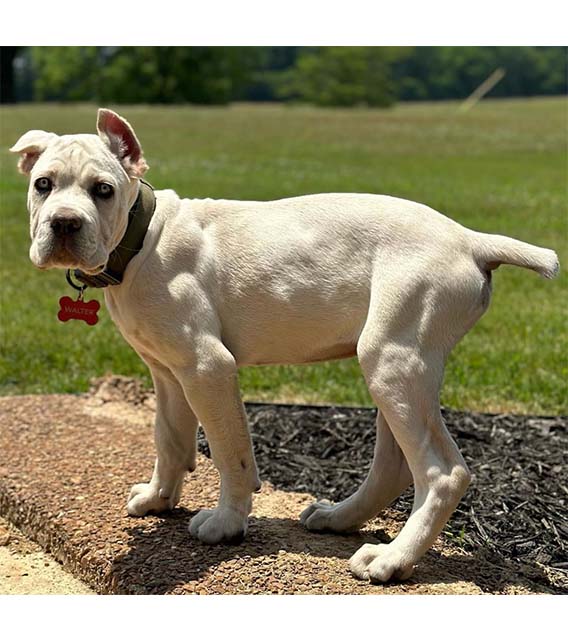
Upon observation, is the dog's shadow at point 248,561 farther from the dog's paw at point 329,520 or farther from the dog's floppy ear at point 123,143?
the dog's floppy ear at point 123,143

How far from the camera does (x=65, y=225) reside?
3.71 m

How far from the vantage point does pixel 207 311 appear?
4109 mm

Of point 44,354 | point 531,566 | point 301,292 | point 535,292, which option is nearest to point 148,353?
point 301,292

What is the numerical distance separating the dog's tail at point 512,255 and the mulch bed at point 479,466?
1.32 meters

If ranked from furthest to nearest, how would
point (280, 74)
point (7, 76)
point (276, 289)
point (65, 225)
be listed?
point (280, 74)
point (7, 76)
point (276, 289)
point (65, 225)

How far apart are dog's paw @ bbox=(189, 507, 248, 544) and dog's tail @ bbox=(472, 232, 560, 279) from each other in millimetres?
1409

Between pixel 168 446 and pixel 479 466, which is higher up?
pixel 168 446

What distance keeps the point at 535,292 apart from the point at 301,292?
6448 millimetres

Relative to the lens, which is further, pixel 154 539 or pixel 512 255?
pixel 154 539

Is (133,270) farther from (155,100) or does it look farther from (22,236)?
(155,100)

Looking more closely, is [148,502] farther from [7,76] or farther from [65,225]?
[7,76]

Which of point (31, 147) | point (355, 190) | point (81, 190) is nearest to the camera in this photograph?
point (81, 190)

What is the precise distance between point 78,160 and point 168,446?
4.40ft

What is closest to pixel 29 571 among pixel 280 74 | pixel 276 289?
pixel 276 289
